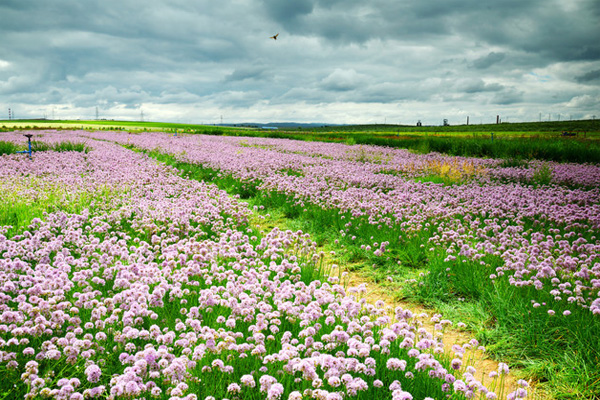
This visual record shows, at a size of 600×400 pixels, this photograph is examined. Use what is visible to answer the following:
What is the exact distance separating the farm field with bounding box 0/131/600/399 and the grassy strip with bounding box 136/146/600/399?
0.03 meters

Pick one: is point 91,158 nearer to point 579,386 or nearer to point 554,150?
point 579,386

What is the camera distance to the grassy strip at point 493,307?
376 centimetres

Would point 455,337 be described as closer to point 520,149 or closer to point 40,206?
point 40,206

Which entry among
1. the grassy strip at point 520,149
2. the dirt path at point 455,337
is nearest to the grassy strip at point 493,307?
the dirt path at point 455,337

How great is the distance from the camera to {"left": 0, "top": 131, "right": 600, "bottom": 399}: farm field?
290 cm

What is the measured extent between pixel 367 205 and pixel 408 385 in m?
5.95

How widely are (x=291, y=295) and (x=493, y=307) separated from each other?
8.95ft

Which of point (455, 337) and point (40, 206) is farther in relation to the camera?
point (40, 206)

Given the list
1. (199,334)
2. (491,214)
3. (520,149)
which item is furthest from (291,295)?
(520,149)

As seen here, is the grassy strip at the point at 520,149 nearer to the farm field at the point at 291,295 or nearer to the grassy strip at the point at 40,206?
the farm field at the point at 291,295

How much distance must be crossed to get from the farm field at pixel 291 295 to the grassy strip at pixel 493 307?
0.03 m

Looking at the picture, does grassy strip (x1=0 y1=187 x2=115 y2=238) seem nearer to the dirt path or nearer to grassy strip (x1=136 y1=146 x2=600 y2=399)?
grassy strip (x1=136 y1=146 x2=600 y2=399)

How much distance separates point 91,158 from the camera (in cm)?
1655

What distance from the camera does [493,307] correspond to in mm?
4859
